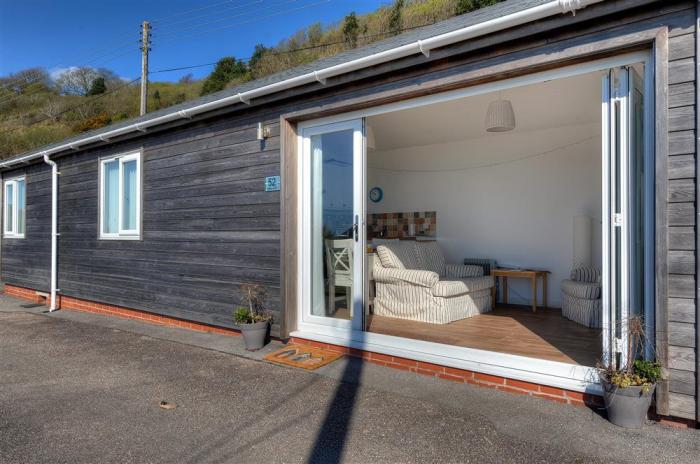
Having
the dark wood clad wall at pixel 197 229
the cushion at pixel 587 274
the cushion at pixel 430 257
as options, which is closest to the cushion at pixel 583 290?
the cushion at pixel 587 274

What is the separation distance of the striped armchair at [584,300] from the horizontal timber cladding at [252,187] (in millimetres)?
2248

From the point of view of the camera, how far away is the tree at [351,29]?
762 inches

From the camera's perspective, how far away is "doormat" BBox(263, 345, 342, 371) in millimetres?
3596

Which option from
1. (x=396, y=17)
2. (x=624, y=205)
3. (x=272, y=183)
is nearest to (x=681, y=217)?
(x=624, y=205)

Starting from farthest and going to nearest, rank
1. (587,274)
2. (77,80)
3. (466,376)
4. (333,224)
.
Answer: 1. (77,80)
2. (587,274)
3. (333,224)
4. (466,376)

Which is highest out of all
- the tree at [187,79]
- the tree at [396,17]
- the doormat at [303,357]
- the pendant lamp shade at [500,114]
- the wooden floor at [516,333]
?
the tree at [187,79]

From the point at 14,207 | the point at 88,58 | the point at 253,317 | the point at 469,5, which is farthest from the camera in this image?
the point at 88,58

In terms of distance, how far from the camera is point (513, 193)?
6.27 metres

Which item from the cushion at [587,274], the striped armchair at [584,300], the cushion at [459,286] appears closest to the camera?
the striped armchair at [584,300]

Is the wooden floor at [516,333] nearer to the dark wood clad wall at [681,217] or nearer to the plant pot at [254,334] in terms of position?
the dark wood clad wall at [681,217]


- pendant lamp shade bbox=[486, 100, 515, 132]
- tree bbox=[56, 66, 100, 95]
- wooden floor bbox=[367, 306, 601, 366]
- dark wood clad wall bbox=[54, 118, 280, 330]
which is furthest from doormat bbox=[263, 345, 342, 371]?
tree bbox=[56, 66, 100, 95]

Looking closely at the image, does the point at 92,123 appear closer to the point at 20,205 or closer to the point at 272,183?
the point at 20,205

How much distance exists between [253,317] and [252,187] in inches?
49.0

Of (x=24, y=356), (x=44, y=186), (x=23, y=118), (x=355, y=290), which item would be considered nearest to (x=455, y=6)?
(x=44, y=186)
